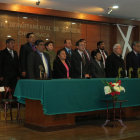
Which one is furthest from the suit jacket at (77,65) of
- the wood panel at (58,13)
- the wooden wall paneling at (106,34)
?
the wooden wall paneling at (106,34)

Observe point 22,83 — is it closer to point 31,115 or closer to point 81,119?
point 31,115

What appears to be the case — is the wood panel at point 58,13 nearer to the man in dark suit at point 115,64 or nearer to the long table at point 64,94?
the man in dark suit at point 115,64

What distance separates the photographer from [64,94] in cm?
518

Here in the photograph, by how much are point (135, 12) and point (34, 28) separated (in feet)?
10.2

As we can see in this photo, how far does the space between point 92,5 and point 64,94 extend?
13.8 ft

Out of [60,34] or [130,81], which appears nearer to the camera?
[130,81]

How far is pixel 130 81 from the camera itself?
6.15m

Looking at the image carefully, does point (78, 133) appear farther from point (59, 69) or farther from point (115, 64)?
point (115, 64)

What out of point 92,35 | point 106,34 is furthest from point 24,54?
point 106,34

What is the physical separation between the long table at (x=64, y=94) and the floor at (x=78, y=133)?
0.31 metres

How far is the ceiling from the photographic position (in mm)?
8242

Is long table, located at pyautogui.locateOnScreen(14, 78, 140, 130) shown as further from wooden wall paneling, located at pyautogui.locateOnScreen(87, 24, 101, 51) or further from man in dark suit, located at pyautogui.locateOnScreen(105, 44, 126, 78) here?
wooden wall paneling, located at pyautogui.locateOnScreen(87, 24, 101, 51)

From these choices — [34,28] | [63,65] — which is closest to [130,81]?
[63,65]

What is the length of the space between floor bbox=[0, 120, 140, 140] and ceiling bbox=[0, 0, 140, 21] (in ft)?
12.3
